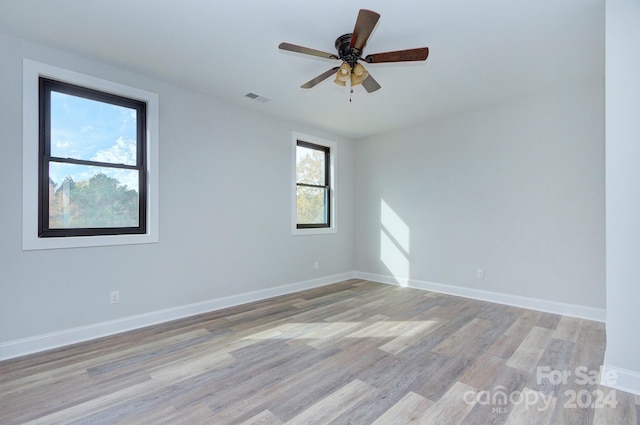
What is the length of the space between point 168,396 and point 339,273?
379cm

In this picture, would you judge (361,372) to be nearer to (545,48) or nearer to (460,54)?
(460,54)

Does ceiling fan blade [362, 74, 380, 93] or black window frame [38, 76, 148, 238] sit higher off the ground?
ceiling fan blade [362, 74, 380, 93]

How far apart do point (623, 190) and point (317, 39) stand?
2.54m

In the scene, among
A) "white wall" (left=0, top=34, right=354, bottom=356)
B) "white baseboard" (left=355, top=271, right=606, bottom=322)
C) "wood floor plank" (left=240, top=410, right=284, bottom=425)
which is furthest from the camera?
"white baseboard" (left=355, top=271, right=606, bottom=322)

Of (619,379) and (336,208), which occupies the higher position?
(336,208)

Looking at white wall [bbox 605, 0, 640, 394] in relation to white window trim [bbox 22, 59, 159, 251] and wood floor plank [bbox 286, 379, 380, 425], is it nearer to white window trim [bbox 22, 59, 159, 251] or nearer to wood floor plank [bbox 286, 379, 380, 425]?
wood floor plank [bbox 286, 379, 380, 425]

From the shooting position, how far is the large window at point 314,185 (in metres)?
4.96

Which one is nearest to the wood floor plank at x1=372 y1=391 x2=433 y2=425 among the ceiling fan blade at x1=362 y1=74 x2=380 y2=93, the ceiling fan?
the ceiling fan

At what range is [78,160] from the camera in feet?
9.51

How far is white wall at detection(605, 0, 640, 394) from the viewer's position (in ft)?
6.61

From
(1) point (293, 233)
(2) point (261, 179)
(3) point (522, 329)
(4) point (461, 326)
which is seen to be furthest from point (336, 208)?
(3) point (522, 329)

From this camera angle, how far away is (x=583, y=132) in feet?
11.4

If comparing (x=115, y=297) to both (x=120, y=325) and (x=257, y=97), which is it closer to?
(x=120, y=325)

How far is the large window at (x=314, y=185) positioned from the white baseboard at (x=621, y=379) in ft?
12.1
